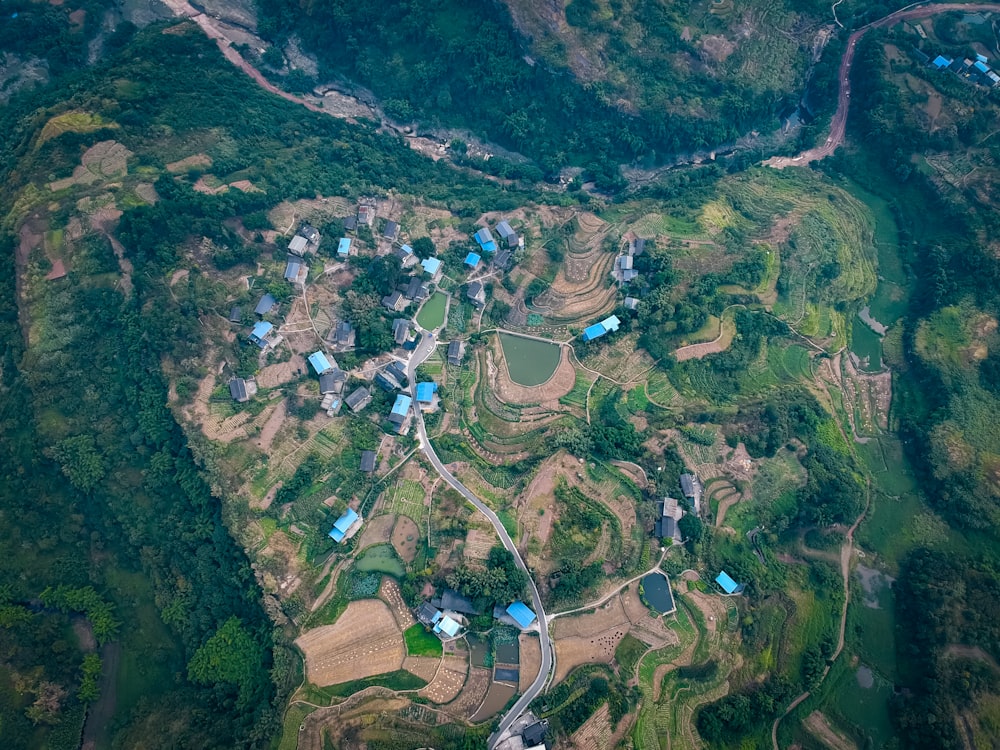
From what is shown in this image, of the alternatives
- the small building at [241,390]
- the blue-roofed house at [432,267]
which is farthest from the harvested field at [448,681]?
the blue-roofed house at [432,267]

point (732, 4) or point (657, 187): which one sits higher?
point (732, 4)

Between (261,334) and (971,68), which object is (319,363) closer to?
(261,334)

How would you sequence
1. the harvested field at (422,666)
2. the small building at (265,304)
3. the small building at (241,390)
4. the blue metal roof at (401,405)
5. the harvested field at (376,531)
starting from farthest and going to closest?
the small building at (265,304)
the blue metal roof at (401,405)
the small building at (241,390)
the harvested field at (376,531)
the harvested field at (422,666)

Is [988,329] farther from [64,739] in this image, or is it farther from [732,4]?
[64,739]

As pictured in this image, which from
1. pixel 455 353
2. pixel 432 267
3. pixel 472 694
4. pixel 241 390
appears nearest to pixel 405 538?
pixel 472 694

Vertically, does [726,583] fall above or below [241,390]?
below

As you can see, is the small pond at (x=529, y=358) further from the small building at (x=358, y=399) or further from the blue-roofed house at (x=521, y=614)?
the blue-roofed house at (x=521, y=614)

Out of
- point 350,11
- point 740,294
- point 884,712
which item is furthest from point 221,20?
point 884,712
